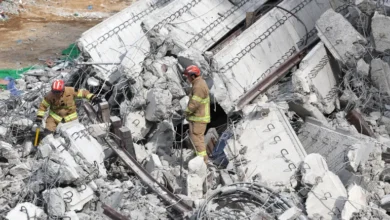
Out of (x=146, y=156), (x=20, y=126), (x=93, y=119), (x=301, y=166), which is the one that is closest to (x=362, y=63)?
(x=301, y=166)

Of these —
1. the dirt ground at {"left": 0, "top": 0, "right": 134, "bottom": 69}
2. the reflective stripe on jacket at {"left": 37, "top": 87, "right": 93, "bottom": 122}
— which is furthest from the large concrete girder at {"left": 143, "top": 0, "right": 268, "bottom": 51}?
the dirt ground at {"left": 0, "top": 0, "right": 134, "bottom": 69}

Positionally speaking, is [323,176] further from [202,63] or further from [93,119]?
[93,119]

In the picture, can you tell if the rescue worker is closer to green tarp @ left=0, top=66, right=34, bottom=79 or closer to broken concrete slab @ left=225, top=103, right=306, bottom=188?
broken concrete slab @ left=225, top=103, right=306, bottom=188

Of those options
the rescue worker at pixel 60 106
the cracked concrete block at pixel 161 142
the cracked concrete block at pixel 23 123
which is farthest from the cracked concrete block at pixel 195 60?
the cracked concrete block at pixel 23 123

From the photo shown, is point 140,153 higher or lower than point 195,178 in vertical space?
higher

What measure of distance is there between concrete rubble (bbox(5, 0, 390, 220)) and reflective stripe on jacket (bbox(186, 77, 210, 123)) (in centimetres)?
35

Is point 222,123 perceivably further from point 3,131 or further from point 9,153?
point 3,131

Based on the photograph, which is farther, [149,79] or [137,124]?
[149,79]

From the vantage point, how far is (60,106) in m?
7.62

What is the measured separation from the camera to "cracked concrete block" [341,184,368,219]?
5.53 m

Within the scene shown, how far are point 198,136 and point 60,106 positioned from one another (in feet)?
7.03

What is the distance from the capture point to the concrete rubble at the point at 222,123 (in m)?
5.95

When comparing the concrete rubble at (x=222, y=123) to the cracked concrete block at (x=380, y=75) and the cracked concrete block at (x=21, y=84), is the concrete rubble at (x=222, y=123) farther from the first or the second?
the cracked concrete block at (x=21, y=84)

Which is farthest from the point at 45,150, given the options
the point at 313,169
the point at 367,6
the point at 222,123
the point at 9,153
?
the point at 367,6
